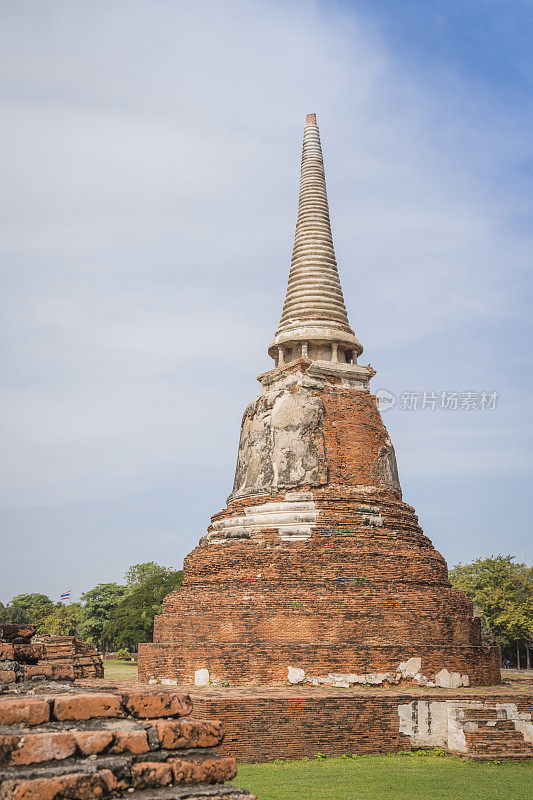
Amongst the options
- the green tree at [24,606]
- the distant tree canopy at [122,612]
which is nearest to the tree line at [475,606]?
the distant tree canopy at [122,612]

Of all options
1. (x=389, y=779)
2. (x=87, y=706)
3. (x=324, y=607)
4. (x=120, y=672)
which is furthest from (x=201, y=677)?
(x=120, y=672)

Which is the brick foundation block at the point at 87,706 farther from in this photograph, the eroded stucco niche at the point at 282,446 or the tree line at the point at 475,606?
the tree line at the point at 475,606

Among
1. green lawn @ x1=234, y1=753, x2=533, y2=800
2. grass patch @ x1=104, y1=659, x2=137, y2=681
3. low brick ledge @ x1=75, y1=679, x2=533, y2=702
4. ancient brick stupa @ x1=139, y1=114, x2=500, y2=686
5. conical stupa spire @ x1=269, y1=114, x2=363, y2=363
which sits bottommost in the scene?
green lawn @ x1=234, y1=753, x2=533, y2=800

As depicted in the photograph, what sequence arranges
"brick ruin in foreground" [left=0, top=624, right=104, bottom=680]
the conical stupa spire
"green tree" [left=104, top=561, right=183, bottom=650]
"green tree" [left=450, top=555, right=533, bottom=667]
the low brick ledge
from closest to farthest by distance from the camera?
1. "brick ruin in foreground" [left=0, top=624, right=104, bottom=680]
2. the low brick ledge
3. the conical stupa spire
4. "green tree" [left=450, top=555, right=533, bottom=667]
5. "green tree" [left=104, top=561, right=183, bottom=650]

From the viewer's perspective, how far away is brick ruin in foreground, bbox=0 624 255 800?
4.18m

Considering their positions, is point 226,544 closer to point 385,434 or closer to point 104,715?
point 385,434

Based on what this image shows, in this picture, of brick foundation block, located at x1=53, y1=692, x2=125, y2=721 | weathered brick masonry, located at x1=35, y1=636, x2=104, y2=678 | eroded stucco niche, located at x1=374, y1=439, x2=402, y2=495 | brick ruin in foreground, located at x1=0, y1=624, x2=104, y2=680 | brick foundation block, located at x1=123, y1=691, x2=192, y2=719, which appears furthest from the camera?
eroded stucco niche, located at x1=374, y1=439, x2=402, y2=495

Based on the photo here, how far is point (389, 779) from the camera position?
11062 millimetres

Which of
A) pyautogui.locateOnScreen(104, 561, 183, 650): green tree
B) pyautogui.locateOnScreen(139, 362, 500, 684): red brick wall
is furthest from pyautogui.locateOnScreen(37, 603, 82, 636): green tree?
pyautogui.locateOnScreen(139, 362, 500, 684): red brick wall

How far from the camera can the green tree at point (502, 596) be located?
119 feet

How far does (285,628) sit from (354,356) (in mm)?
→ 9673

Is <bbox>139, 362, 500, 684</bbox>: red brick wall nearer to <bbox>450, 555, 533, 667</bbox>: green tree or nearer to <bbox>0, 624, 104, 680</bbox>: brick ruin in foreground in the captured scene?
<bbox>0, 624, 104, 680</bbox>: brick ruin in foreground

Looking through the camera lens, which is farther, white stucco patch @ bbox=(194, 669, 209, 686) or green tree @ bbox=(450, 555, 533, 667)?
green tree @ bbox=(450, 555, 533, 667)

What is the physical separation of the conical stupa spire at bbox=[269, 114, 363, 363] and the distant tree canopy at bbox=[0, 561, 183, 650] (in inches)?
896
